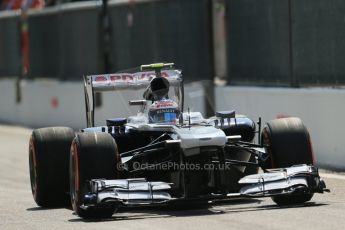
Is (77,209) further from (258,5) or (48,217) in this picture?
(258,5)

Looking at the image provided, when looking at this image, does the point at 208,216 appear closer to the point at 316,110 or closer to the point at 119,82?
the point at 119,82

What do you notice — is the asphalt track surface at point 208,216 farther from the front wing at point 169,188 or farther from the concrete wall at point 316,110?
the concrete wall at point 316,110

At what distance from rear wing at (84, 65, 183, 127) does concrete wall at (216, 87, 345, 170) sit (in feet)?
9.13

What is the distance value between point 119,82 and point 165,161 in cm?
252

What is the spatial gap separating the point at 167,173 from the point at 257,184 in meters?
0.89

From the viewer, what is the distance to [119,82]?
1327cm

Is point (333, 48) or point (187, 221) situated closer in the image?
point (187, 221)

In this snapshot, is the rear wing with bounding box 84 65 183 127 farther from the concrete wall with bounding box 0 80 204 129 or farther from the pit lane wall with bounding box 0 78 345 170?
the concrete wall with bounding box 0 80 204 129

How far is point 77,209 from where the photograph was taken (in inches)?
429

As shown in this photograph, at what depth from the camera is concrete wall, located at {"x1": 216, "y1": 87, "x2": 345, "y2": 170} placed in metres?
14.9

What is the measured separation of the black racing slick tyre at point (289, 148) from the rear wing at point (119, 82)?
1.92 metres

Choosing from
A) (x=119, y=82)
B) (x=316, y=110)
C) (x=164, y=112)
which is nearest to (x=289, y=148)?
(x=164, y=112)

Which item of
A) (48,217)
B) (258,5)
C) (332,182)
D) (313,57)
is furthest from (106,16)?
(48,217)

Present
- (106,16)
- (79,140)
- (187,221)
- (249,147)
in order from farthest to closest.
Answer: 1. (106,16)
2. (249,147)
3. (79,140)
4. (187,221)
